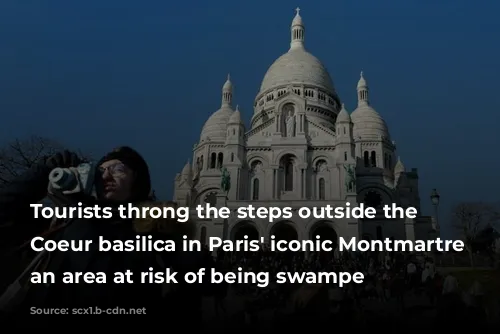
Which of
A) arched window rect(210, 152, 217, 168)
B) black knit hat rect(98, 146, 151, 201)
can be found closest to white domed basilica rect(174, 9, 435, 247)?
arched window rect(210, 152, 217, 168)

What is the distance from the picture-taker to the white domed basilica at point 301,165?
30.1 metres

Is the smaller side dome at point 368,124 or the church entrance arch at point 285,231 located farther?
the smaller side dome at point 368,124

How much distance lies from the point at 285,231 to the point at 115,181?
28.7 metres

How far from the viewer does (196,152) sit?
1873 inches

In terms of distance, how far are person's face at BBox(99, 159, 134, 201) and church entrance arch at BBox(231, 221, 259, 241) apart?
86.0 ft

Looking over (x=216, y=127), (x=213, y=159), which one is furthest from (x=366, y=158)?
(x=216, y=127)

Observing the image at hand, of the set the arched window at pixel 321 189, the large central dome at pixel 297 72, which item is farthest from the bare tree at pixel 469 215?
the large central dome at pixel 297 72

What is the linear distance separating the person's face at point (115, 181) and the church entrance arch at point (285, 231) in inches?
1036

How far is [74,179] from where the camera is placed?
10.5 ft

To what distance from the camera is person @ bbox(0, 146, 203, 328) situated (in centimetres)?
288

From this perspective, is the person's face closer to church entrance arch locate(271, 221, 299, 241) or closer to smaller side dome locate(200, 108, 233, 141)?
church entrance arch locate(271, 221, 299, 241)

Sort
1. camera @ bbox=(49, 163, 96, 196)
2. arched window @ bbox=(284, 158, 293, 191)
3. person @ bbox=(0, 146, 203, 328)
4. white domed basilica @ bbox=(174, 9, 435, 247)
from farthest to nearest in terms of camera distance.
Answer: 1. arched window @ bbox=(284, 158, 293, 191)
2. white domed basilica @ bbox=(174, 9, 435, 247)
3. camera @ bbox=(49, 163, 96, 196)
4. person @ bbox=(0, 146, 203, 328)

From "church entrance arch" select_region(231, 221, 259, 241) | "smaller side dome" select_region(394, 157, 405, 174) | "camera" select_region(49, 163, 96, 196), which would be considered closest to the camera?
"camera" select_region(49, 163, 96, 196)

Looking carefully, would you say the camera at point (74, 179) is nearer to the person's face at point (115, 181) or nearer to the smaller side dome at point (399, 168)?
the person's face at point (115, 181)
